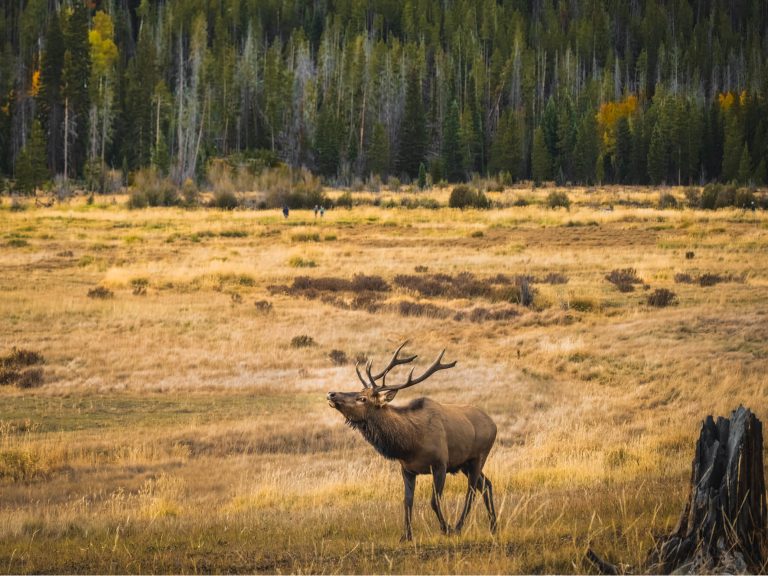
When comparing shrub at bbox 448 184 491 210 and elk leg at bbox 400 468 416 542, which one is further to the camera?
shrub at bbox 448 184 491 210

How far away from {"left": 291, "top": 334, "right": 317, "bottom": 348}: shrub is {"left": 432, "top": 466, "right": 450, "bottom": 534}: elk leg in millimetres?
12760

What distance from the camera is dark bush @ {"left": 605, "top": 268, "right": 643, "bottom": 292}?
2757cm

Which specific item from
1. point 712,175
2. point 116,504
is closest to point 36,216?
point 116,504

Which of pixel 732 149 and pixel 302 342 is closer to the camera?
pixel 302 342

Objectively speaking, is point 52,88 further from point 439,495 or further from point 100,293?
point 439,495

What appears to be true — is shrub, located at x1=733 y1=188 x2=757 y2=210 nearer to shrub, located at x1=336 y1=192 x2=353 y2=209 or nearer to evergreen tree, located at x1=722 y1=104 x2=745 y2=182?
shrub, located at x1=336 y1=192 x2=353 y2=209

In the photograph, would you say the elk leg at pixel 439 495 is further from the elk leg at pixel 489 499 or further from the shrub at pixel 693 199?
the shrub at pixel 693 199

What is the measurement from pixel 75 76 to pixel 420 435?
7103 centimetres

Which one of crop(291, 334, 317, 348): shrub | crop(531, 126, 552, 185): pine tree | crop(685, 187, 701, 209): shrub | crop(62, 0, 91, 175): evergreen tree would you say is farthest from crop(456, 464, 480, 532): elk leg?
crop(531, 126, 552, 185): pine tree

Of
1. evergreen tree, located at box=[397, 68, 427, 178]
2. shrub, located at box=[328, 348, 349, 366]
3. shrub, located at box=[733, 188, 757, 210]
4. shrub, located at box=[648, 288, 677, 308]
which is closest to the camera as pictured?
shrub, located at box=[328, 348, 349, 366]

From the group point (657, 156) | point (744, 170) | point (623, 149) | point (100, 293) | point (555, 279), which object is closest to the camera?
point (100, 293)

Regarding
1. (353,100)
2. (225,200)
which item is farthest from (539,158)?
(225,200)

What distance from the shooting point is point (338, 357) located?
19.2 meters

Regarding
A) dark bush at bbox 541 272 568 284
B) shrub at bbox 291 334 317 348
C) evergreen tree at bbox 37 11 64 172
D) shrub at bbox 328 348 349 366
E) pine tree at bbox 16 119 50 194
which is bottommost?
shrub at bbox 328 348 349 366
